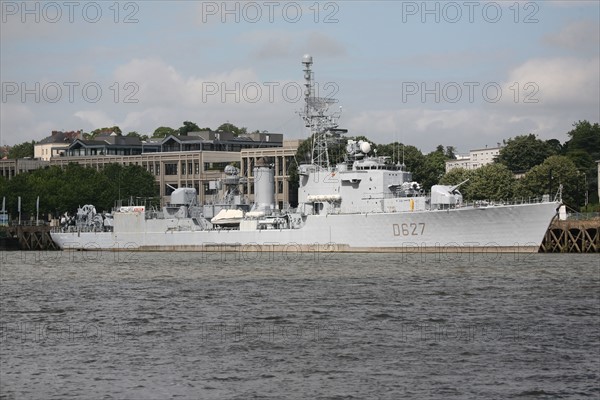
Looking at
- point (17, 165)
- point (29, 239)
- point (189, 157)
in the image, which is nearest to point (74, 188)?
point (29, 239)

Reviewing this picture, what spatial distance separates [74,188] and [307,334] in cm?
8987

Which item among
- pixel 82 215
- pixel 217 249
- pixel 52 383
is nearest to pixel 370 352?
pixel 52 383

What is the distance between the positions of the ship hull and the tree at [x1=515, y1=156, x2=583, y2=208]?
32.7 metres

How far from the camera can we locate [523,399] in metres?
22.7

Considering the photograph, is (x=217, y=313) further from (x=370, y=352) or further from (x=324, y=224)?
(x=324, y=224)

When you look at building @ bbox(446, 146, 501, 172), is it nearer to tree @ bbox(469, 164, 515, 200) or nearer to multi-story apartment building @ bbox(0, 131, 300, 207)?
multi-story apartment building @ bbox(0, 131, 300, 207)

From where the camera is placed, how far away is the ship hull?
2586 inches

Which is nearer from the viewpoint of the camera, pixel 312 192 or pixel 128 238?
pixel 312 192

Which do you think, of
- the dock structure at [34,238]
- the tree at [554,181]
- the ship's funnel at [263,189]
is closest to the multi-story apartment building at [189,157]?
the dock structure at [34,238]

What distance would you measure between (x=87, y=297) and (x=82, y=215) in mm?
50254

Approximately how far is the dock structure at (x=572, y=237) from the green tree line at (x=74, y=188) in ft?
187

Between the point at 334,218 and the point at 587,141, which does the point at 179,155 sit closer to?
the point at 587,141

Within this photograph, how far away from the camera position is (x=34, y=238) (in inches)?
4045

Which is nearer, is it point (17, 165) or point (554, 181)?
point (554, 181)
